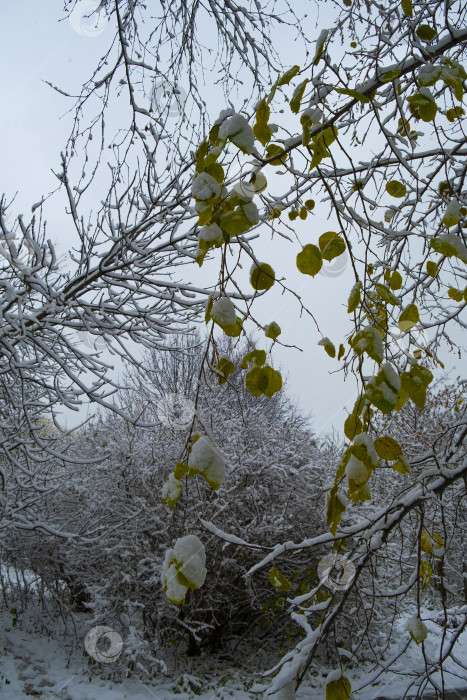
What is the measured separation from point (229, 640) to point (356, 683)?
6.01ft

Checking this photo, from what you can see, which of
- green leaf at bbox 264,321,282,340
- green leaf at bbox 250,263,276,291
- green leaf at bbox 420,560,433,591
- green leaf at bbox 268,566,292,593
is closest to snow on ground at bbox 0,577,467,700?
green leaf at bbox 420,560,433,591

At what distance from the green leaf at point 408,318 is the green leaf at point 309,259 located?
28cm

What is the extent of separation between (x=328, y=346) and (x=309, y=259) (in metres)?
0.34

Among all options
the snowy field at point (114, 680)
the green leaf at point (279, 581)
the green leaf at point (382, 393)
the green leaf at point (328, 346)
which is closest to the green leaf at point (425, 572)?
the green leaf at point (279, 581)

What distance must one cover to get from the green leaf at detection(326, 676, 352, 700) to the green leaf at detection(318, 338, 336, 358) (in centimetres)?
73

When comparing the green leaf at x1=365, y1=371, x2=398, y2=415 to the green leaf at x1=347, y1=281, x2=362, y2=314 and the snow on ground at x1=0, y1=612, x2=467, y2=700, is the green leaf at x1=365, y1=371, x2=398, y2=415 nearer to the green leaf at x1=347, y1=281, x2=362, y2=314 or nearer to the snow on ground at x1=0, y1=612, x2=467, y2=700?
the green leaf at x1=347, y1=281, x2=362, y2=314

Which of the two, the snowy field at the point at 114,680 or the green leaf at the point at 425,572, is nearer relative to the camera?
the green leaf at the point at 425,572

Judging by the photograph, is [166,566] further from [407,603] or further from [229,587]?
[407,603]

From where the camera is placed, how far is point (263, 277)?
896 mm

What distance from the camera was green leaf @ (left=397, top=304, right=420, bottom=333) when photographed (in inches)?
39.7

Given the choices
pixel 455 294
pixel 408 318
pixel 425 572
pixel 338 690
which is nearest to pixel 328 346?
pixel 408 318

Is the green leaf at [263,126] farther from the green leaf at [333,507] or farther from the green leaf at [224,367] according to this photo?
the green leaf at [333,507]

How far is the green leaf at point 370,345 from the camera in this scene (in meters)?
0.80

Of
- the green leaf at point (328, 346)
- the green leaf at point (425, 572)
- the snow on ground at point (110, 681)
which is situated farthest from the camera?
the snow on ground at point (110, 681)
